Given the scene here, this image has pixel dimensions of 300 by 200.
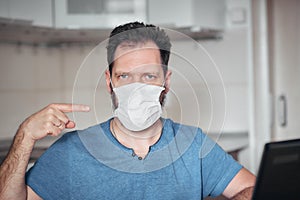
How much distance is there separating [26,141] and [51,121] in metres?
0.09

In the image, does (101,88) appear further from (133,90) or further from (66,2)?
(66,2)

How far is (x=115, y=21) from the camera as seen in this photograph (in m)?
2.71

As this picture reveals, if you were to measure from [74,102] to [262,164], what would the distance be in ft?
2.00

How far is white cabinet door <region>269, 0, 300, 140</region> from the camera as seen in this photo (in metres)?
3.38

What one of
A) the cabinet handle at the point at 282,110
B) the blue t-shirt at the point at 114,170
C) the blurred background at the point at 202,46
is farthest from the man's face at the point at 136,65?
the cabinet handle at the point at 282,110

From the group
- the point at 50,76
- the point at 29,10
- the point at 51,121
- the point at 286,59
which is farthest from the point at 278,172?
the point at 286,59

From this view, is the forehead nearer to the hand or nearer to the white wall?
the hand

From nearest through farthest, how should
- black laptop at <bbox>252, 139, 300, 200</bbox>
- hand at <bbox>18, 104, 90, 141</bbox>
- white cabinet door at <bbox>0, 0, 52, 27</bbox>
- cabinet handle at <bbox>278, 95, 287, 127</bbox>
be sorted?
black laptop at <bbox>252, 139, 300, 200</bbox> → hand at <bbox>18, 104, 90, 141</bbox> → white cabinet door at <bbox>0, 0, 52, 27</bbox> → cabinet handle at <bbox>278, 95, 287, 127</bbox>

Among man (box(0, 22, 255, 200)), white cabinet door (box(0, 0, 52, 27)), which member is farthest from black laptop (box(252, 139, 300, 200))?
white cabinet door (box(0, 0, 52, 27))

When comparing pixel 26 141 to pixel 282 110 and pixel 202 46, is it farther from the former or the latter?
pixel 282 110

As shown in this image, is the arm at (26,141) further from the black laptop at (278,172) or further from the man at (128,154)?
the black laptop at (278,172)

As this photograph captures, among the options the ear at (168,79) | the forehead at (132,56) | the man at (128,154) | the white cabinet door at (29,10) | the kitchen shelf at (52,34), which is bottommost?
the man at (128,154)

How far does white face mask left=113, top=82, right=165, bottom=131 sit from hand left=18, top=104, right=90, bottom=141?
0.14 metres

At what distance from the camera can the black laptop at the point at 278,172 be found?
798mm
